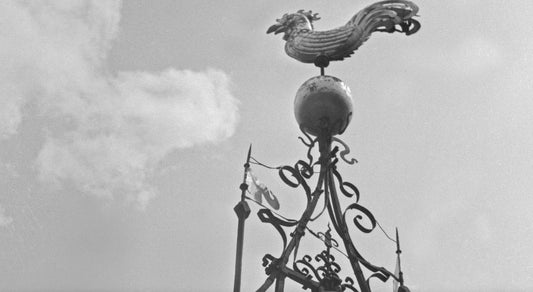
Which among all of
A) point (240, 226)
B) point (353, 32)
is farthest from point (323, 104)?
point (240, 226)

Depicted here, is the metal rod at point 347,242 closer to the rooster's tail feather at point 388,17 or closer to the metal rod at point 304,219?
the metal rod at point 304,219

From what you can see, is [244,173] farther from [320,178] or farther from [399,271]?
[399,271]

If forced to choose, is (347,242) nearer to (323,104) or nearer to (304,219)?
(304,219)

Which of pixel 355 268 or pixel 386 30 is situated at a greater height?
pixel 386 30

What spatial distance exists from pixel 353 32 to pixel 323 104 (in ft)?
2.67

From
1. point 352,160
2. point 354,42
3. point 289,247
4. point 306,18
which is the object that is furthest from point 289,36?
point 289,247

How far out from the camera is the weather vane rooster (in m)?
6.52

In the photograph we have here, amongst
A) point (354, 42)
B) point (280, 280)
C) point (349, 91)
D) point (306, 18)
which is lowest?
point (280, 280)

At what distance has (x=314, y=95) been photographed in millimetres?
6215

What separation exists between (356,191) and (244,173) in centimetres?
114

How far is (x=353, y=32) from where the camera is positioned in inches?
257

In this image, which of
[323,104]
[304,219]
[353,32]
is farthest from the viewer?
[353,32]

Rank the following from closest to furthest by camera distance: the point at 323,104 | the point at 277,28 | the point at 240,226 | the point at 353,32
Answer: the point at 240,226 < the point at 323,104 < the point at 353,32 < the point at 277,28

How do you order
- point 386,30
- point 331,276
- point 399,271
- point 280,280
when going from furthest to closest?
point 386,30, point 399,271, point 331,276, point 280,280
